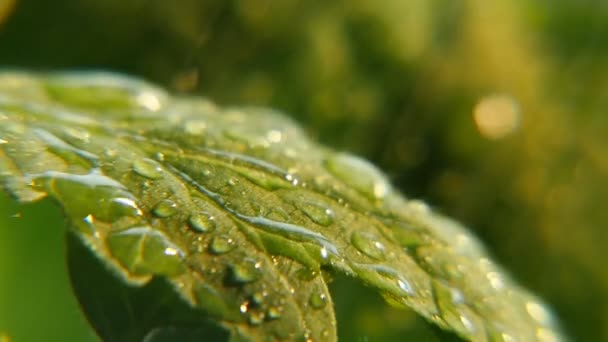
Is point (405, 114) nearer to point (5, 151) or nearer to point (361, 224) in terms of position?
point (361, 224)

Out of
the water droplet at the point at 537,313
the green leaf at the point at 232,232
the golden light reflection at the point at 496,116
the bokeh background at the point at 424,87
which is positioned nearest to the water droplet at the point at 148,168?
the green leaf at the point at 232,232

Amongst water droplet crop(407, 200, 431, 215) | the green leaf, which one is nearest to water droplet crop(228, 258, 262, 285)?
the green leaf

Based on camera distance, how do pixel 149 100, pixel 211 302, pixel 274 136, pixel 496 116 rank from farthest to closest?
pixel 496 116
pixel 149 100
pixel 274 136
pixel 211 302

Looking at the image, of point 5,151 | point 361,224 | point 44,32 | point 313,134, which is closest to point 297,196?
point 361,224

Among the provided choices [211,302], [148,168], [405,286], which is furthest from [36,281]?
[405,286]

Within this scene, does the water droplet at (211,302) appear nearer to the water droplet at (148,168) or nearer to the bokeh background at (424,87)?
the water droplet at (148,168)

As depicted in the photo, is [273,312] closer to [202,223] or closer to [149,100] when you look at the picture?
[202,223]

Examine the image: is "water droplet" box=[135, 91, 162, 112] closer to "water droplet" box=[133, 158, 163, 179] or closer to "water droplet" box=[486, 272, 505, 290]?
"water droplet" box=[133, 158, 163, 179]
